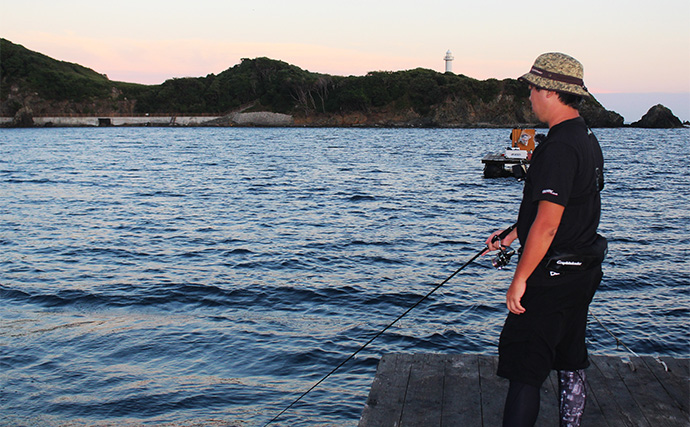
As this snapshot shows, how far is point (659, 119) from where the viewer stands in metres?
131

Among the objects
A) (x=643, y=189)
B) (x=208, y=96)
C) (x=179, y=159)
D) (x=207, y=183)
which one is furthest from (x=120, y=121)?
(x=643, y=189)

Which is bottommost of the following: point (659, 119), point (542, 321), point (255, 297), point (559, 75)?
point (255, 297)

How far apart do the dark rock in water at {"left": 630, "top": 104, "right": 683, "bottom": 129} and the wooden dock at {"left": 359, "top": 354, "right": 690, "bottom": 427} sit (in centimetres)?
14032

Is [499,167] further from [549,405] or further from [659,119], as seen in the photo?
[659,119]

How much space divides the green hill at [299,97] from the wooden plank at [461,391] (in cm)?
13509

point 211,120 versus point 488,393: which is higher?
point 488,393

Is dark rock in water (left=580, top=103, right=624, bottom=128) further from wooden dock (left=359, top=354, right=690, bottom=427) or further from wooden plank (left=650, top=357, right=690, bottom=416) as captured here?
wooden dock (left=359, top=354, right=690, bottom=427)

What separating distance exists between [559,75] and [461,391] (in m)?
2.51

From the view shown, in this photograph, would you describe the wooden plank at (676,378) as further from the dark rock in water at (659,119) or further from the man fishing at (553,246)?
the dark rock in water at (659,119)

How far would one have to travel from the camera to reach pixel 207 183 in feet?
101

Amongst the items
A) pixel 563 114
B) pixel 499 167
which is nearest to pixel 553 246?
pixel 563 114

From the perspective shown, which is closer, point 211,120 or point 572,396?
point 572,396

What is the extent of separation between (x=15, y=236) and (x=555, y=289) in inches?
655

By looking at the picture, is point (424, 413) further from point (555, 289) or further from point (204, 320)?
point (204, 320)
